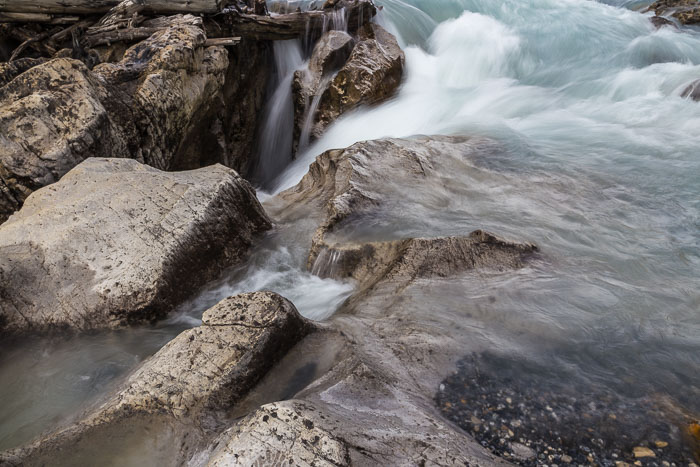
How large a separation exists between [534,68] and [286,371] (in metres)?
10.0

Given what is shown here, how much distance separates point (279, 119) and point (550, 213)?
248 inches

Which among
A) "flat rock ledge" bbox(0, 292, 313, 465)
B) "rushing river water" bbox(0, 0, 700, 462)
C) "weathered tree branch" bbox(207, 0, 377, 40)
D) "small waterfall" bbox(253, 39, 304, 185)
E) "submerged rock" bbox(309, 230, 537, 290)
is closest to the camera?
"flat rock ledge" bbox(0, 292, 313, 465)

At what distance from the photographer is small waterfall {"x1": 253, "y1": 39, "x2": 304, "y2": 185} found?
31.2 feet

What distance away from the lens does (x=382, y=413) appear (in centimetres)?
230

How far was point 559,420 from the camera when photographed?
2.50 m

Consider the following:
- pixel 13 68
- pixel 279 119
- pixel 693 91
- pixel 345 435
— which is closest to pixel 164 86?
pixel 13 68


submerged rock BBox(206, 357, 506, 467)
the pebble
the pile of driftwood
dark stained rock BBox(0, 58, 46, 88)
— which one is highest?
the pile of driftwood

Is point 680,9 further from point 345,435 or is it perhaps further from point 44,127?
point 345,435

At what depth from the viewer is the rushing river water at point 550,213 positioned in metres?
3.10

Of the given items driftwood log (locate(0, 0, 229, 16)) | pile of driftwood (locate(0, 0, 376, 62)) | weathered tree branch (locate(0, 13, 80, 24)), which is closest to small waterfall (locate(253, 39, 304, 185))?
driftwood log (locate(0, 0, 229, 16))

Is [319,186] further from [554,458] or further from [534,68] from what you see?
[534,68]

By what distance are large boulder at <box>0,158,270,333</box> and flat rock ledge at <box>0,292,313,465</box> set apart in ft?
3.98

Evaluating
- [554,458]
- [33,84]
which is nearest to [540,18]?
[33,84]

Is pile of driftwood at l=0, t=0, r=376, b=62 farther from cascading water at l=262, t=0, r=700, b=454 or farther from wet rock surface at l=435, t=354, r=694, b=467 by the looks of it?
wet rock surface at l=435, t=354, r=694, b=467
